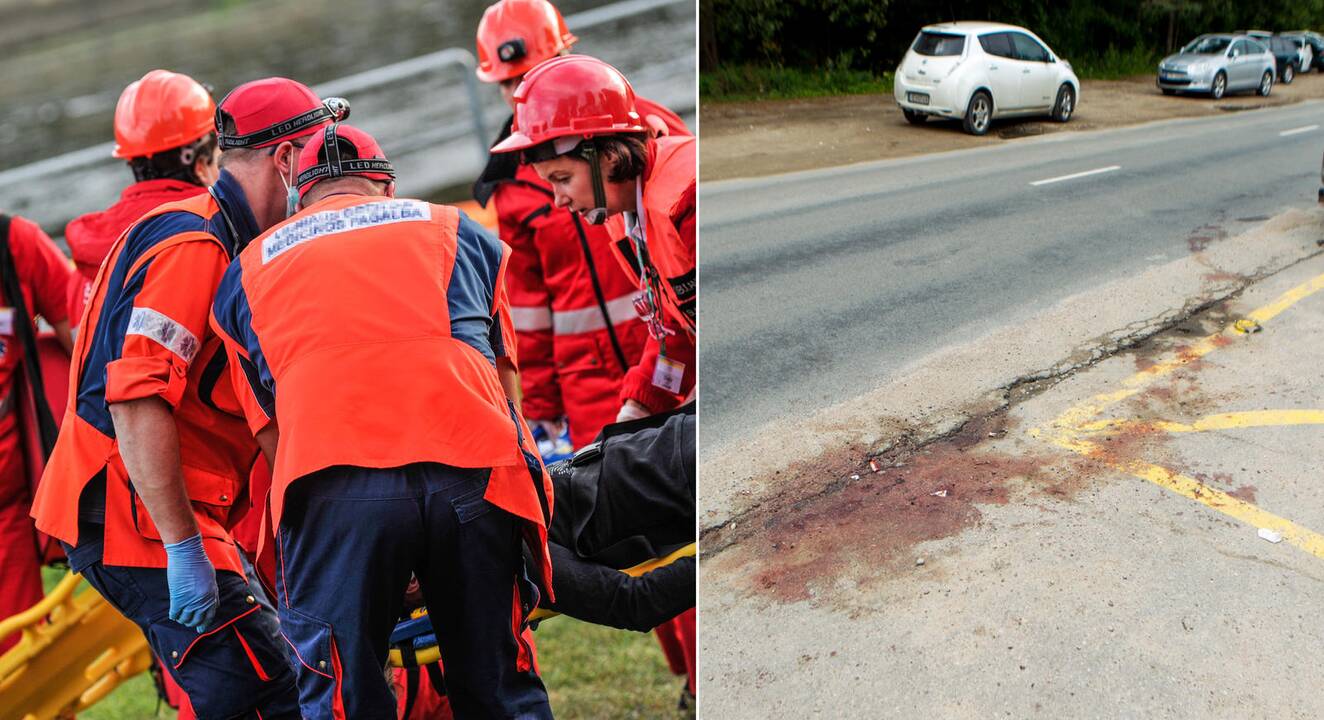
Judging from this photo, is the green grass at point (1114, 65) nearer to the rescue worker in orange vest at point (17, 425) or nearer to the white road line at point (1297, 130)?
the white road line at point (1297, 130)

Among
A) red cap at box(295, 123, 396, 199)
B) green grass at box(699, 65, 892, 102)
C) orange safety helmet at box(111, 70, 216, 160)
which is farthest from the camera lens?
green grass at box(699, 65, 892, 102)

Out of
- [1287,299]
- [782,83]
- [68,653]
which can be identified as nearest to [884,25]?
[782,83]

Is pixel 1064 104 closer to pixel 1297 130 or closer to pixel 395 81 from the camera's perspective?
pixel 1297 130

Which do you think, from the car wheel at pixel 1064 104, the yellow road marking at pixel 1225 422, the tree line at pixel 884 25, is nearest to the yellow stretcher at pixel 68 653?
the yellow road marking at pixel 1225 422

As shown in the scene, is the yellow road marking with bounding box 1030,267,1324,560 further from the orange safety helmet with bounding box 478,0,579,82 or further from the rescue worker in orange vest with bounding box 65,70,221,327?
the rescue worker in orange vest with bounding box 65,70,221,327

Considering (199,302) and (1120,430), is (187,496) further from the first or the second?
(1120,430)

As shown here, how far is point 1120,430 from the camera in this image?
5871 millimetres

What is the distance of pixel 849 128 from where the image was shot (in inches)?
779

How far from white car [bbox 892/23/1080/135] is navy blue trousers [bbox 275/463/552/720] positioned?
57.3 feet

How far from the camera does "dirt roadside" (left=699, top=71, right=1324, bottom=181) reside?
16.9 metres

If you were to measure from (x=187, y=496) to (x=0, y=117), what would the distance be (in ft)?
71.4

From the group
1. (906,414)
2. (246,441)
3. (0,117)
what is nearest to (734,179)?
(906,414)

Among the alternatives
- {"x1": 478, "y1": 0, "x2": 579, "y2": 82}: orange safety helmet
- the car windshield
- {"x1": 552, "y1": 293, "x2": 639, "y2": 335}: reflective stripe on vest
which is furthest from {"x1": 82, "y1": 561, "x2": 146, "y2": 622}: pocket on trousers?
the car windshield

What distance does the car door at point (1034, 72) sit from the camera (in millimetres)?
19625
